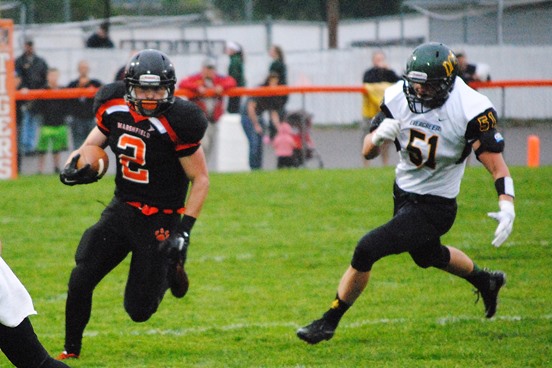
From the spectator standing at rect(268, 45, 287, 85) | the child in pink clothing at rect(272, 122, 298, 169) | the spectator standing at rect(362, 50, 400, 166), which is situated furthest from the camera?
the spectator standing at rect(268, 45, 287, 85)

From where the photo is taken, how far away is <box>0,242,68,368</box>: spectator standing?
12.5ft

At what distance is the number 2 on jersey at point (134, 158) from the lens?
5.23m

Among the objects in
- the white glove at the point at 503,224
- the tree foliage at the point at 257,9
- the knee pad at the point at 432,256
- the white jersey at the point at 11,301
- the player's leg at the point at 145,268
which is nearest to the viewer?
the white jersey at the point at 11,301

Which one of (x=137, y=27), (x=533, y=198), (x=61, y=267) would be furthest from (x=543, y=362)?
(x=137, y=27)

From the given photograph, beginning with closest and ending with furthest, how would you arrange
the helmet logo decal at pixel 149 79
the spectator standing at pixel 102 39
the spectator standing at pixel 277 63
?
the helmet logo decal at pixel 149 79 → the spectator standing at pixel 277 63 → the spectator standing at pixel 102 39

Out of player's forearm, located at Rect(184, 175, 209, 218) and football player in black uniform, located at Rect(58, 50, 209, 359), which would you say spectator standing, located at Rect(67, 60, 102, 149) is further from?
player's forearm, located at Rect(184, 175, 209, 218)

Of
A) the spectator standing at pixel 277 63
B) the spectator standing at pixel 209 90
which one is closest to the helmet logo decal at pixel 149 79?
the spectator standing at pixel 209 90

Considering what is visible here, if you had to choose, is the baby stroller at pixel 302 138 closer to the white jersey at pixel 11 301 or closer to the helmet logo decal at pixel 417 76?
the helmet logo decal at pixel 417 76

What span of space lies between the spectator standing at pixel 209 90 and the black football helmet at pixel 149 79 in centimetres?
745

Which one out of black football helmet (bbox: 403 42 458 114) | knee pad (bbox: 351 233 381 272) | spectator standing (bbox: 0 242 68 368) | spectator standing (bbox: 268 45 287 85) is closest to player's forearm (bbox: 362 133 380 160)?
black football helmet (bbox: 403 42 458 114)

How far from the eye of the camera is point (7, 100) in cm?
1223

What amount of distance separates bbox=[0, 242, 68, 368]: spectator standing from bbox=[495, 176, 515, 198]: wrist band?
2.41 m

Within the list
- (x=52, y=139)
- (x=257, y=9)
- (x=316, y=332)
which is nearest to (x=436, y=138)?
(x=316, y=332)

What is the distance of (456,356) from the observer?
5262 mm
